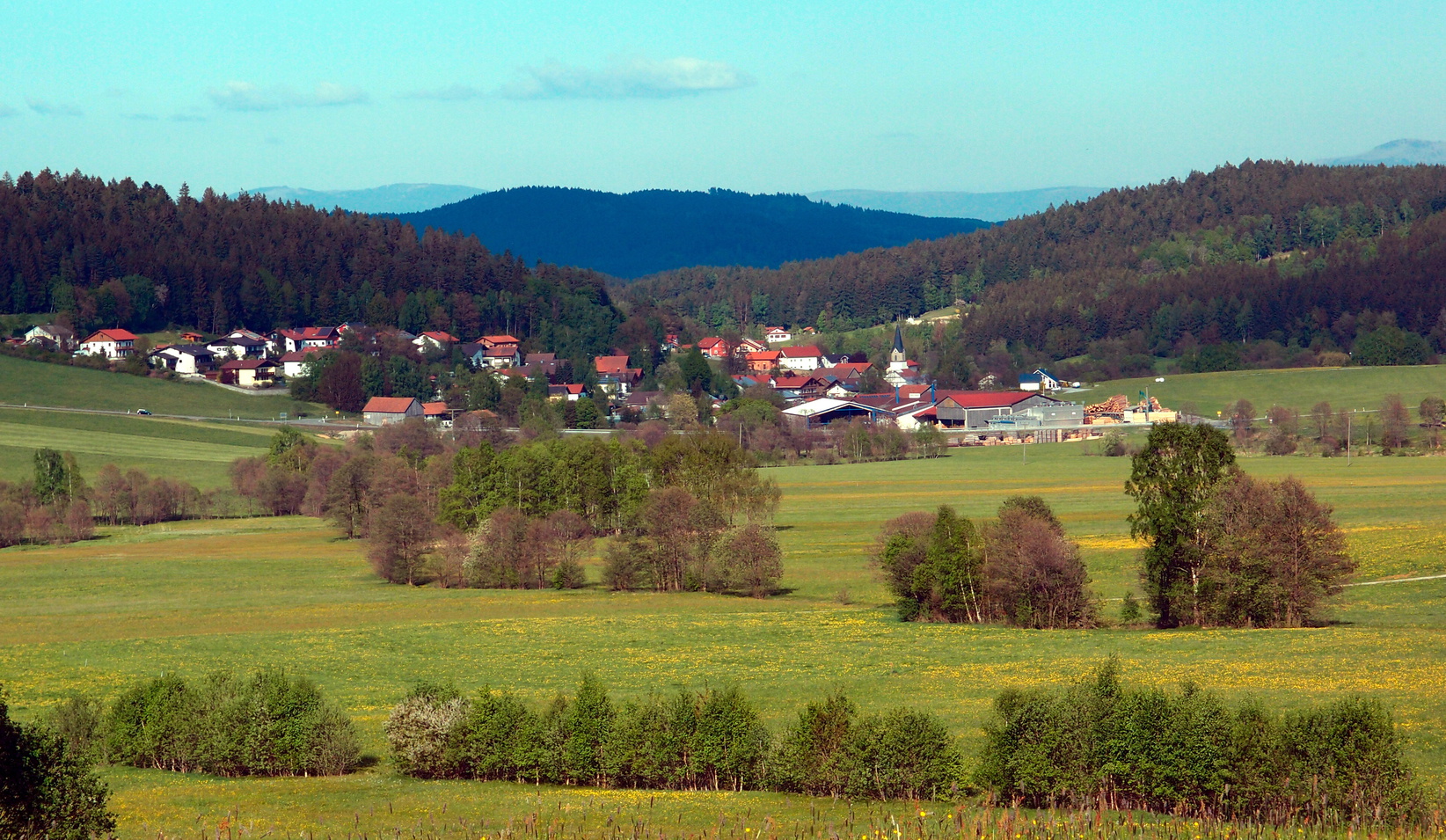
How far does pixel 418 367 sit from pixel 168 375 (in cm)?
2760

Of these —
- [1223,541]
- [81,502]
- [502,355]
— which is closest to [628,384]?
[502,355]

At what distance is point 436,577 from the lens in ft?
199

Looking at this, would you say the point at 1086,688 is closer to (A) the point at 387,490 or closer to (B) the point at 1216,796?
(B) the point at 1216,796

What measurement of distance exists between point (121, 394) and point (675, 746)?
128 m

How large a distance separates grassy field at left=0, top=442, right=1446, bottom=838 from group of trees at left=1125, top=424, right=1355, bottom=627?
5.87 ft

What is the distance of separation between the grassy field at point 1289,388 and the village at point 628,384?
5622 millimetres

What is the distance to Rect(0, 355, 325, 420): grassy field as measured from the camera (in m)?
132

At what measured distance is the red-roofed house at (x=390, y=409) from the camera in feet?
459

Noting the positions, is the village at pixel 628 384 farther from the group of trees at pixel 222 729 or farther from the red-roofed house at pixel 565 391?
the group of trees at pixel 222 729

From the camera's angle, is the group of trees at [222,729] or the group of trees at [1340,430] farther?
the group of trees at [1340,430]

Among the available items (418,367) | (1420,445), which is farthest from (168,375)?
(1420,445)

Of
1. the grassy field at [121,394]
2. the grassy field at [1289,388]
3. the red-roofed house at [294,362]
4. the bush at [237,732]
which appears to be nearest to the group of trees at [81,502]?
the grassy field at [121,394]

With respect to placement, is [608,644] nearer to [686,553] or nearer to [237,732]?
[686,553]

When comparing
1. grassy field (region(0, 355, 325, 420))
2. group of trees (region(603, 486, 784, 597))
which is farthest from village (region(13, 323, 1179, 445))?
group of trees (region(603, 486, 784, 597))
